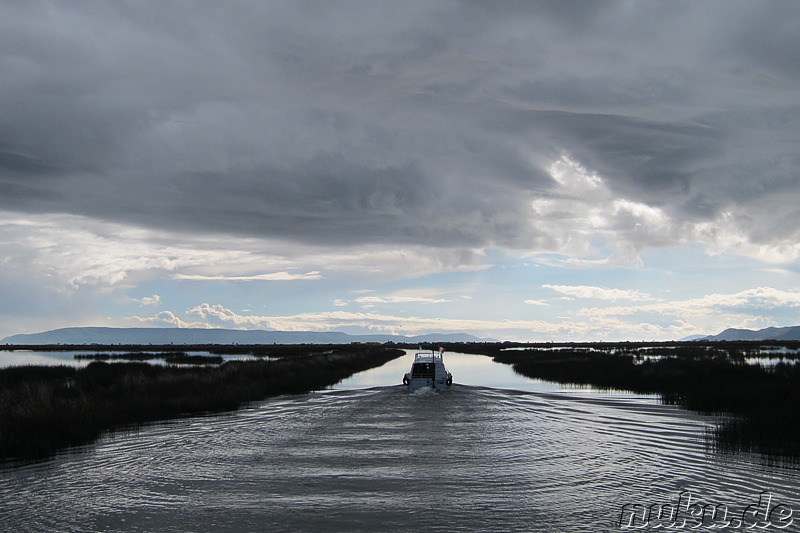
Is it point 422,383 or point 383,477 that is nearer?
point 383,477

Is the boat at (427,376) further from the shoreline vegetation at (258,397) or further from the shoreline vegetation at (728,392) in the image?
the shoreline vegetation at (728,392)

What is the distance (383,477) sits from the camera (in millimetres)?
Result: 16688

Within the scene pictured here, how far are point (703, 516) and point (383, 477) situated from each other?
7.67 meters

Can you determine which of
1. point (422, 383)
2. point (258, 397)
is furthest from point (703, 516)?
point (258, 397)

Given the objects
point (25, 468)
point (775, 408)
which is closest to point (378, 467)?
point (25, 468)

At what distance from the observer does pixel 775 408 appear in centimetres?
2684

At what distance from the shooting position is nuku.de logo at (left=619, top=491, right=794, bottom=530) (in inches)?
493

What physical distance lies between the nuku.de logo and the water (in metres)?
0.20

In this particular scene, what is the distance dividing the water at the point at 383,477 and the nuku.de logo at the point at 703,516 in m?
0.20

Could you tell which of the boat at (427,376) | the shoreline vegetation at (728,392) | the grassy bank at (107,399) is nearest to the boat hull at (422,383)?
the boat at (427,376)

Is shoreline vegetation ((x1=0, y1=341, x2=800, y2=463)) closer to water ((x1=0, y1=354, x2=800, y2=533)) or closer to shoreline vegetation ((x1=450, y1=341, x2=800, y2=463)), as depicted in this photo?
shoreline vegetation ((x1=450, y1=341, x2=800, y2=463))

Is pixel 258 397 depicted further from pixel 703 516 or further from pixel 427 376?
pixel 703 516

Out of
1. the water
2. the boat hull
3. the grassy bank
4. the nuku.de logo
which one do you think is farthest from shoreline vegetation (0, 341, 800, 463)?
the boat hull

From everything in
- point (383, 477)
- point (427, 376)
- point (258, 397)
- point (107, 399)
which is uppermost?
point (427, 376)
